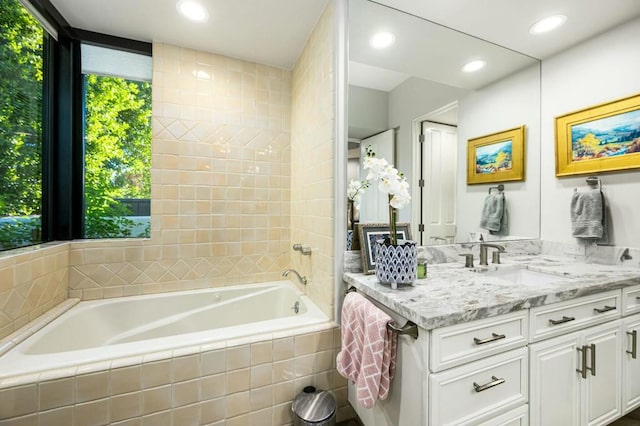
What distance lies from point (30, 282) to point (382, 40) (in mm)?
2474

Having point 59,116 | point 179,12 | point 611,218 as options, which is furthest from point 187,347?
point 611,218

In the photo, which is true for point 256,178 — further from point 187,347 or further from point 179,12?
point 187,347

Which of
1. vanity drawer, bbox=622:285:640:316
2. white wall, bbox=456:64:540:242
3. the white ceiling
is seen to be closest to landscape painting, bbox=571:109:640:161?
white wall, bbox=456:64:540:242

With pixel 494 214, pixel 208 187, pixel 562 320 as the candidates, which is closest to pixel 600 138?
pixel 494 214

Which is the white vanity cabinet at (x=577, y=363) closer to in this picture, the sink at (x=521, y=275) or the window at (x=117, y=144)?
the sink at (x=521, y=275)

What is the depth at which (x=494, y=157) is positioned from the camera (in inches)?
76.4

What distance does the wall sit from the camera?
6.34ft

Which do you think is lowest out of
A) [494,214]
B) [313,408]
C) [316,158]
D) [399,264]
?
[313,408]

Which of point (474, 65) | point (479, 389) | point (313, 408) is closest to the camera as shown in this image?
point (479, 389)

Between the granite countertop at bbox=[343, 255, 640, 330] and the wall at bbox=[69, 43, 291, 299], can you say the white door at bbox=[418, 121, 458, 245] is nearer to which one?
the granite countertop at bbox=[343, 255, 640, 330]

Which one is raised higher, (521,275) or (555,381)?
(521,275)

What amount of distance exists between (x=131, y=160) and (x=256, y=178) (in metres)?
0.95

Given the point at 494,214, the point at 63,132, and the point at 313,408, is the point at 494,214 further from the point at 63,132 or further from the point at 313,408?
the point at 63,132

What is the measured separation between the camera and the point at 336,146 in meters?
1.50
